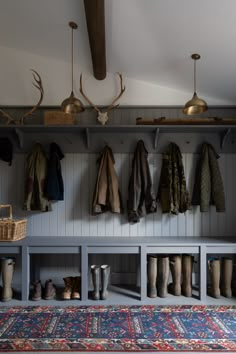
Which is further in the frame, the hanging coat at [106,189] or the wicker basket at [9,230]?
the hanging coat at [106,189]

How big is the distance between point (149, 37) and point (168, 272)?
212cm

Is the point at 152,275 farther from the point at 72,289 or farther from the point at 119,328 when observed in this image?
the point at 72,289

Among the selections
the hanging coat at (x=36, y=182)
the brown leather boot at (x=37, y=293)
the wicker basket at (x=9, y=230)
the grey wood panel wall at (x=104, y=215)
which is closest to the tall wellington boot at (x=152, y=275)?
the grey wood panel wall at (x=104, y=215)

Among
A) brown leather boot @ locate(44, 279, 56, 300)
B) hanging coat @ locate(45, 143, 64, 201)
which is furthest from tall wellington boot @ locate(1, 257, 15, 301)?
hanging coat @ locate(45, 143, 64, 201)

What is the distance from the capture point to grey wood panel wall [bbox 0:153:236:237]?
2.96 m

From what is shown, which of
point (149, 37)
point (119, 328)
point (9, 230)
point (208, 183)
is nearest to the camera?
point (119, 328)

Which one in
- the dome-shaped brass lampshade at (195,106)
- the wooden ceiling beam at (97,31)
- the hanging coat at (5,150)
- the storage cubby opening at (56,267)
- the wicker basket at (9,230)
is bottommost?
the storage cubby opening at (56,267)

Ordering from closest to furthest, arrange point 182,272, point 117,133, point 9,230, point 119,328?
point 119,328, point 9,230, point 182,272, point 117,133

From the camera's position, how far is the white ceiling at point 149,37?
6.45 feet

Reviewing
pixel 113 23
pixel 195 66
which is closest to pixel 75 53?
pixel 113 23

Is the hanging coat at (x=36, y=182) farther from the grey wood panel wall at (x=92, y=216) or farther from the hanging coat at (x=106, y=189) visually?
the hanging coat at (x=106, y=189)

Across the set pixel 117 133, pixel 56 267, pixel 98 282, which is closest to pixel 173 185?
pixel 117 133

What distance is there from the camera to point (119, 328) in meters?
2.08

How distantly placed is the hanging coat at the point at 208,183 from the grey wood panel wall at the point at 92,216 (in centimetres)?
15
